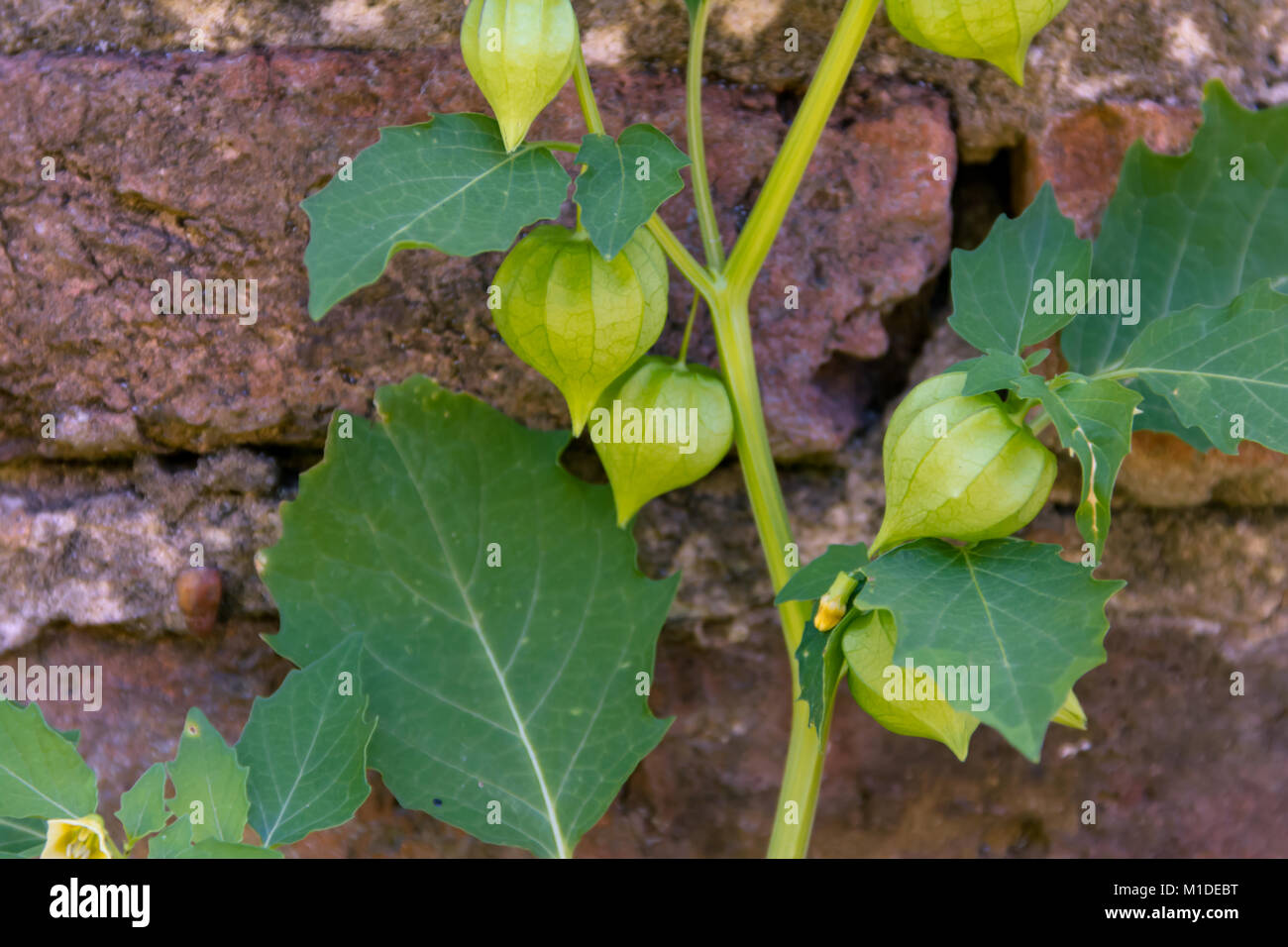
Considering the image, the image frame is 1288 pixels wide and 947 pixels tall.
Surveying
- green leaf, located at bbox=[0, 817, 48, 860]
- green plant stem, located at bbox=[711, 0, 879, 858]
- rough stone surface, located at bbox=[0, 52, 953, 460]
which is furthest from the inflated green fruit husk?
green leaf, located at bbox=[0, 817, 48, 860]

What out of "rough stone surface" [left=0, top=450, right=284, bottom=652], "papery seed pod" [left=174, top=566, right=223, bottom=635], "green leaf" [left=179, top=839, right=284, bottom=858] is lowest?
"green leaf" [left=179, top=839, right=284, bottom=858]

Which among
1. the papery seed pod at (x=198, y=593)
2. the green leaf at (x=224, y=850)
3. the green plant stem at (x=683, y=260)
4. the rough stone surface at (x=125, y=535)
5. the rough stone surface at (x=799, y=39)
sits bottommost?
the green leaf at (x=224, y=850)

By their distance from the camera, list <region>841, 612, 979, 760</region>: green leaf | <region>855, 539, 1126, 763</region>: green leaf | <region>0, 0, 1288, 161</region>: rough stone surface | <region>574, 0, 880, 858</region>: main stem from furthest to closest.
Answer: <region>0, 0, 1288, 161</region>: rough stone surface
<region>574, 0, 880, 858</region>: main stem
<region>841, 612, 979, 760</region>: green leaf
<region>855, 539, 1126, 763</region>: green leaf

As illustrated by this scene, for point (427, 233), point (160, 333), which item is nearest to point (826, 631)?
point (427, 233)

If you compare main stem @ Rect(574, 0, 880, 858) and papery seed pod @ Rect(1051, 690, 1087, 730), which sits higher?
main stem @ Rect(574, 0, 880, 858)

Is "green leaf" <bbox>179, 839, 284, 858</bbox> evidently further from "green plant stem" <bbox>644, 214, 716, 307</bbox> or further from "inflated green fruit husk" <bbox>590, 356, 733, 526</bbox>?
"green plant stem" <bbox>644, 214, 716, 307</bbox>

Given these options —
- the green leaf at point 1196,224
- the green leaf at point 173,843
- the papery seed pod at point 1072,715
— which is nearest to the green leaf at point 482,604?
the green leaf at point 173,843

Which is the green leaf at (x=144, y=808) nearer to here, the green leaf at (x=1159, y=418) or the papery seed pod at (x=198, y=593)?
the papery seed pod at (x=198, y=593)
